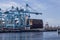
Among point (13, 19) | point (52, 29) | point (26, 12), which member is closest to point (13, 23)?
Result: point (13, 19)

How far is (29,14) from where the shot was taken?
75438mm

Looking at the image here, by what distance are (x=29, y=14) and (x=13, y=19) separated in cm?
637

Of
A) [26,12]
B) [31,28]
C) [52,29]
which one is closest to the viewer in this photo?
[26,12]

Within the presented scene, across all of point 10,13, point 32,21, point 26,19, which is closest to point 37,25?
point 32,21

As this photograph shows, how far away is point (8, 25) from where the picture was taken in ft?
252

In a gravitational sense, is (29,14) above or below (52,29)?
above

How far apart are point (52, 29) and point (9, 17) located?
998 inches

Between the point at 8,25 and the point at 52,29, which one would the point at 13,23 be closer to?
the point at 8,25

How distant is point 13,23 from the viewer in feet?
254

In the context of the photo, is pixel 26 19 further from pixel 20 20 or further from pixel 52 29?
pixel 52 29

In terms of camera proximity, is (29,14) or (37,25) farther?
(37,25)

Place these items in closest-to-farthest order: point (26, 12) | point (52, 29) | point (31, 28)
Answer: point (26, 12), point (31, 28), point (52, 29)

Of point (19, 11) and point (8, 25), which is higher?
point (19, 11)

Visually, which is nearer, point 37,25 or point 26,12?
point 26,12
